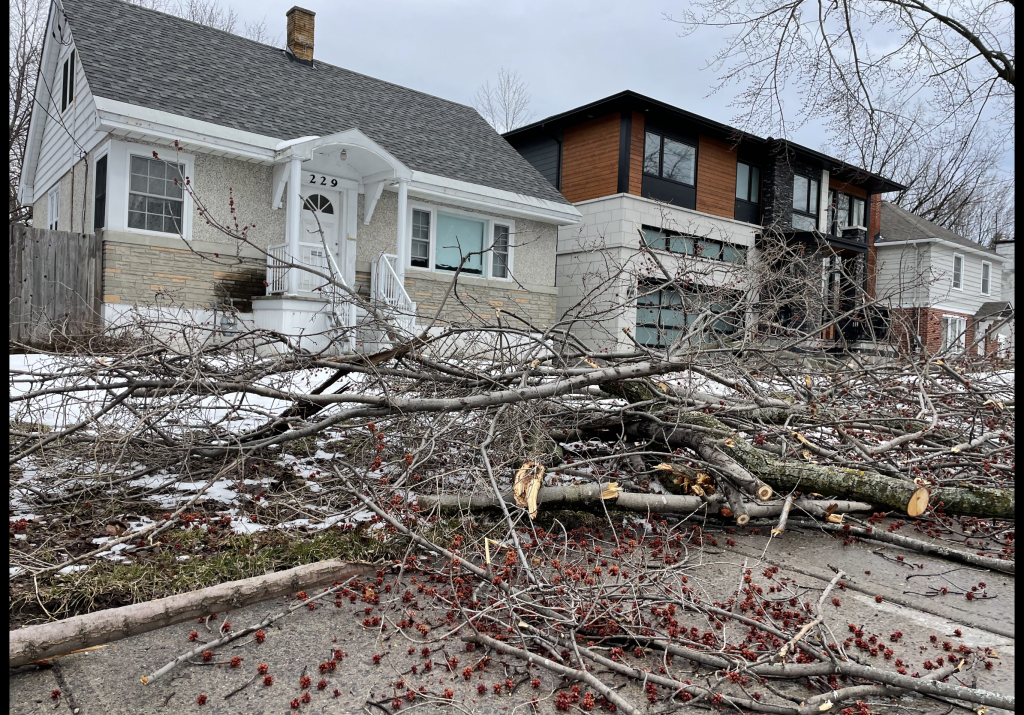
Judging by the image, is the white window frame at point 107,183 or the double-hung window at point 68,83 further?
the double-hung window at point 68,83

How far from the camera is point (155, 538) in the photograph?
363cm

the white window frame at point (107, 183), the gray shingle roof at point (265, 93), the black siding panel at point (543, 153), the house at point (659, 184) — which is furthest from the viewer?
the black siding panel at point (543, 153)

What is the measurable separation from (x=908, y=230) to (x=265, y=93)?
2499 cm

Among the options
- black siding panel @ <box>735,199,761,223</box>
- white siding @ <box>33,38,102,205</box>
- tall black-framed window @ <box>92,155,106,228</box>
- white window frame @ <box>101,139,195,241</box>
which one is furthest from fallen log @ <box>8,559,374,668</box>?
black siding panel @ <box>735,199,761,223</box>

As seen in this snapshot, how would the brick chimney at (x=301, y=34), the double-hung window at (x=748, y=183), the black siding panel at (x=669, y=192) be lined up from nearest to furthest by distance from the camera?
the brick chimney at (x=301, y=34) < the black siding panel at (x=669, y=192) < the double-hung window at (x=748, y=183)

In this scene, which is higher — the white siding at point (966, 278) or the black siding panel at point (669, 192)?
the black siding panel at point (669, 192)

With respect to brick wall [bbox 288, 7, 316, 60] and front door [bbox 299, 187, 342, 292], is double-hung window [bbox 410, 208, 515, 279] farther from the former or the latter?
brick wall [bbox 288, 7, 316, 60]

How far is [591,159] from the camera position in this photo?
19781 mm

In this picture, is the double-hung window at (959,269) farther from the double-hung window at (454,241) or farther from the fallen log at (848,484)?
the fallen log at (848,484)

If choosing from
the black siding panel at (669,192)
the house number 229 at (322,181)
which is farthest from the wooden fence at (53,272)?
the black siding panel at (669,192)

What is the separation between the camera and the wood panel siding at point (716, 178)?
20719mm

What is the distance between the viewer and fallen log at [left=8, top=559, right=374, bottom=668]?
2.46 meters

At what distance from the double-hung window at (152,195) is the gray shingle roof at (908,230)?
25491 mm

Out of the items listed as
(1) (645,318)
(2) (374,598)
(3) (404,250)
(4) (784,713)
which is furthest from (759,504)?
(1) (645,318)
